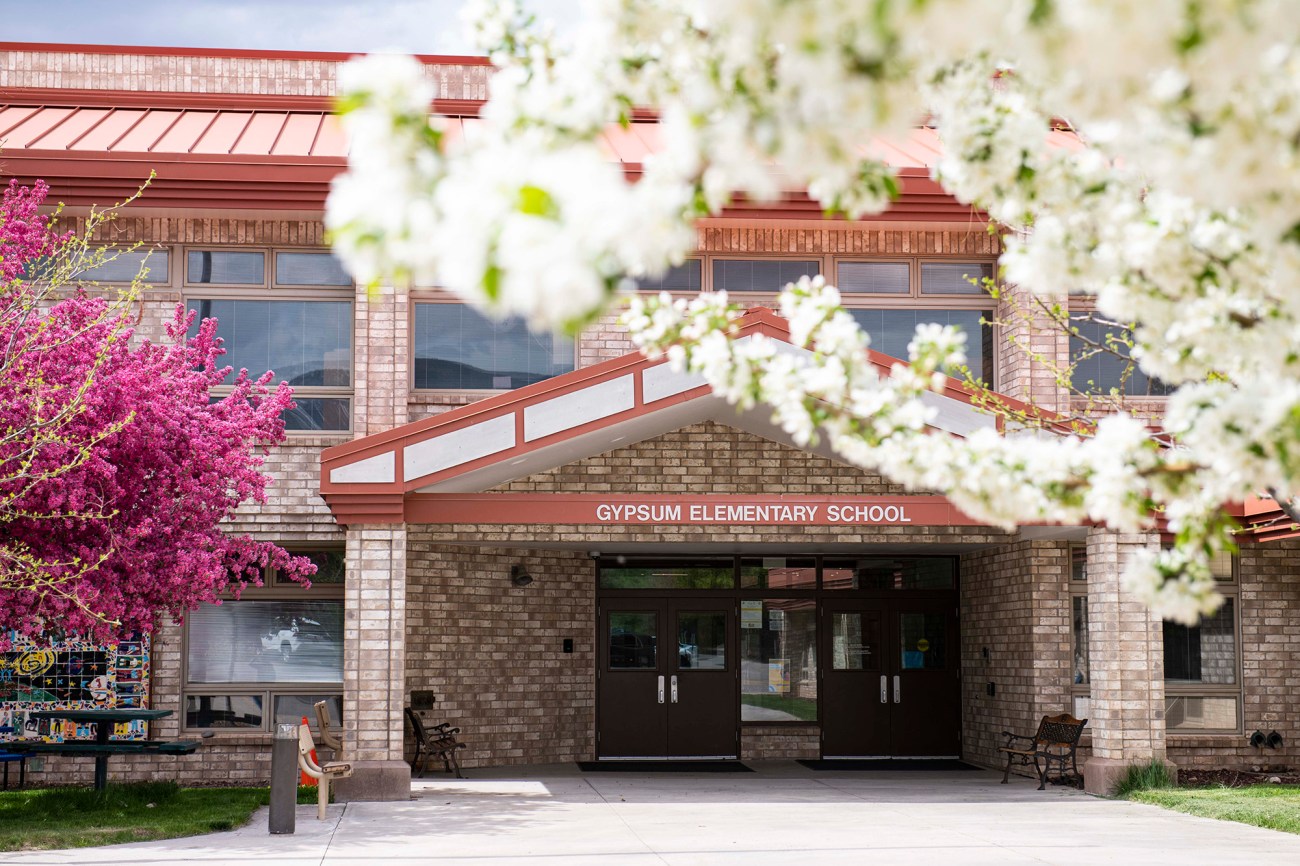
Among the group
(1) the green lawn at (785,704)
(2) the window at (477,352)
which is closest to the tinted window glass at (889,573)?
(1) the green lawn at (785,704)


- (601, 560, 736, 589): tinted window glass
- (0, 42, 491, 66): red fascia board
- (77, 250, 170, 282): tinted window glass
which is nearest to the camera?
(77, 250, 170, 282): tinted window glass

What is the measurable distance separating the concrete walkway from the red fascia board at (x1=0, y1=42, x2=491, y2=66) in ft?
30.0

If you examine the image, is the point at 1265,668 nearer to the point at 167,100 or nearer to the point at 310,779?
the point at 310,779

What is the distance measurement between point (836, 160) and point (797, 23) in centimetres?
43

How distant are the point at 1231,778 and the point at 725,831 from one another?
23.8 ft

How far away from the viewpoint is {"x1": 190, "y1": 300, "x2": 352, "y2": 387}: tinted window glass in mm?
15484

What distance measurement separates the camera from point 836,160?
297 centimetres

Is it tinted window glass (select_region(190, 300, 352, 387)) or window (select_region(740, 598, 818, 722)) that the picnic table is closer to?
tinted window glass (select_region(190, 300, 352, 387))

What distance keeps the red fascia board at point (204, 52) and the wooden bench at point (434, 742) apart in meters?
8.27

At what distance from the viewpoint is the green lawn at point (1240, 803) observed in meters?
11.7

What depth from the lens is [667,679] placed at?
17.9 meters

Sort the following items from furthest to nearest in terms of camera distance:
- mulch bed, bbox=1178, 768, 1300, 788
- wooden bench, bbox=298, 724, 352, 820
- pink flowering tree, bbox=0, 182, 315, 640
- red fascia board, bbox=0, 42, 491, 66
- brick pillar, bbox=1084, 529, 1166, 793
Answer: red fascia board, bbox=0, 42, 491, 66, mulch bed, bbox=1178, 768, 1300, 788, brick pillar, bbox=1084, 529, 1166, 793, wooden bench, bbox=298, 724, 352, 820, pink flowering tree, bbox=0, 182, 315, 640

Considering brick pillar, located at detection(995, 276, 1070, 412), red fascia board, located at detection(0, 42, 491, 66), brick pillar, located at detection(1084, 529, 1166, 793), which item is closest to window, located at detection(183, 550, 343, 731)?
red fascia board, located at detection(0, 42, 491, 66)

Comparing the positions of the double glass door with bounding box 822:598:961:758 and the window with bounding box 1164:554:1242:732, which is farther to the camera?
the double glass door with bounding box 822:598:961:758
